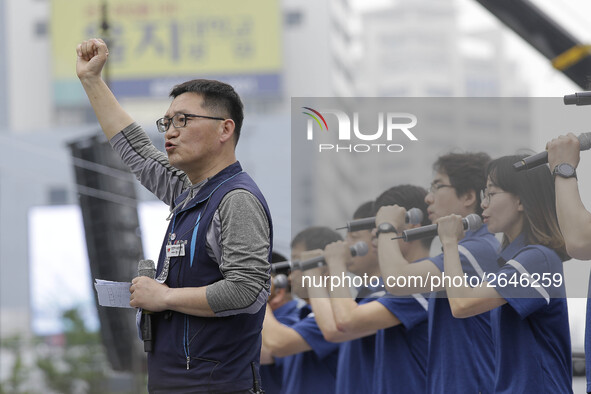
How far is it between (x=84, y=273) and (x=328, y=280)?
2825 cm

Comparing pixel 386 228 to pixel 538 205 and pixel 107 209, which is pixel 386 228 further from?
pixel 107 209

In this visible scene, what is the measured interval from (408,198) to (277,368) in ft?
4.96

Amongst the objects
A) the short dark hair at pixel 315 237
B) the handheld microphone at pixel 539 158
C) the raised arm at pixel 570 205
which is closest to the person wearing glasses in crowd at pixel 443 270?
the handheld microphone at pixel 539 158

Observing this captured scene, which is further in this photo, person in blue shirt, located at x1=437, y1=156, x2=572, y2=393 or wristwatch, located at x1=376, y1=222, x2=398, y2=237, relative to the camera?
wristwatch, located at x1=376, y1=222, x2=398, y2=237

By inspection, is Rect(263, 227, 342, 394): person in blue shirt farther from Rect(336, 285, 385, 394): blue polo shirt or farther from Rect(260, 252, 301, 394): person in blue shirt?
Rect(336, 285, 385, 394): blue polo shirt

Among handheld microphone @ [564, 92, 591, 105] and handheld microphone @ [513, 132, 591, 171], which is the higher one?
handheld microphone @ [564, 92, 591, 105]

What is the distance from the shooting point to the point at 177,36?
208 ft

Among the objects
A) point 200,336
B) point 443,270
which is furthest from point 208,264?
point 443,270

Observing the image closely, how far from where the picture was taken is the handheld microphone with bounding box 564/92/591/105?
11.0 feet

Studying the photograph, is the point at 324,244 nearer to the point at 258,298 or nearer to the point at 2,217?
the point at 258,298

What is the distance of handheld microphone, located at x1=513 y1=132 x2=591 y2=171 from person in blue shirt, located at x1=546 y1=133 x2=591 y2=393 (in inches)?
1.2

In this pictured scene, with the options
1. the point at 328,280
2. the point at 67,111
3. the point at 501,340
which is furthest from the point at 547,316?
the point at 67,111

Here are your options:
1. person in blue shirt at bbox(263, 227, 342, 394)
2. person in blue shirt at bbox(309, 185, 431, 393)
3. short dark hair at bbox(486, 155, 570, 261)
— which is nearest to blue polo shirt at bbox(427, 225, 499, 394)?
short dark hair at bbox(486, 155, 570, 261)

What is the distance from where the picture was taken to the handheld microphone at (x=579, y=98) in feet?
11.0
